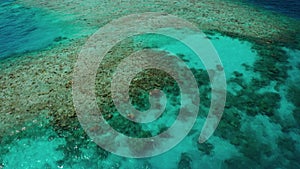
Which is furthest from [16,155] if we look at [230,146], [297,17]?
[297,17]

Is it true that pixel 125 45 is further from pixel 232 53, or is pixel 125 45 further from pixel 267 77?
pixel 267 77

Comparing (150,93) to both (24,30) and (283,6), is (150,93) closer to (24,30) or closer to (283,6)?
(24,30)

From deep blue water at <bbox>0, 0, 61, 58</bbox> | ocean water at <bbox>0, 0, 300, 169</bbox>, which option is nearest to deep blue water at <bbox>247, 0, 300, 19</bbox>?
ocean water at <bbox>0, 0, 300, 169</bbox>

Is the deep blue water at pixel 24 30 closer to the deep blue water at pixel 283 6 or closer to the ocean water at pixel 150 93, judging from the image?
the ocean water at pixel 150 93

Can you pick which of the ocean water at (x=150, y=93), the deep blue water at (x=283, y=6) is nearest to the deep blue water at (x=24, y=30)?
the ocean water at (x=150, y=93)

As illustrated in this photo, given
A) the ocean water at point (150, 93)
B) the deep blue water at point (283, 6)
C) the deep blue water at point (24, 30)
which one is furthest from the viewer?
the deep blue water at point (283, 6)

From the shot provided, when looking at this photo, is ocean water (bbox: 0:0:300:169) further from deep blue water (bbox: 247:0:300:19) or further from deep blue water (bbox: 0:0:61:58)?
deep blue water (bbox: 247:0:300:19)
